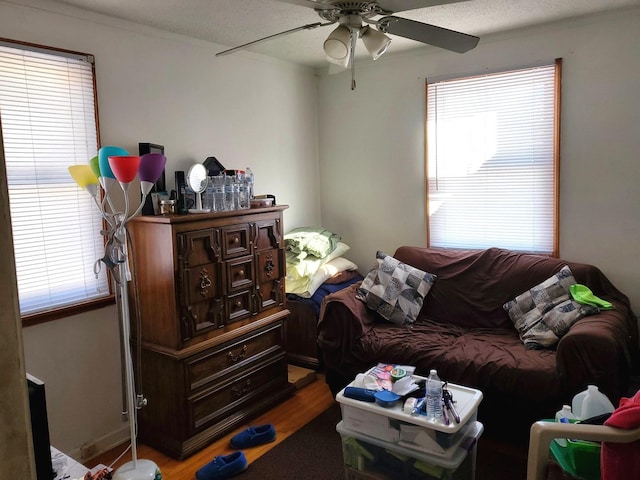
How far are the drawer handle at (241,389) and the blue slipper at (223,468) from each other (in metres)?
0.48

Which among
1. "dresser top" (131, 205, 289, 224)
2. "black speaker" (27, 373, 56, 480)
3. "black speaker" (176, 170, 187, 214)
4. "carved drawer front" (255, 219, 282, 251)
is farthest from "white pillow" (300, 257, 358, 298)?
"black speaker" (27, 373, 56, 480)

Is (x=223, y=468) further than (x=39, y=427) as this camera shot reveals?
Yes

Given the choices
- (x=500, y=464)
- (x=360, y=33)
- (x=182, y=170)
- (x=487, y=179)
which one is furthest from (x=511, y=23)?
(x=500, y=464)

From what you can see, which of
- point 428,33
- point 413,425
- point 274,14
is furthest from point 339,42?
point 413,425

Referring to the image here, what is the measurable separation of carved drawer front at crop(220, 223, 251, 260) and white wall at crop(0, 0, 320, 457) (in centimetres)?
60

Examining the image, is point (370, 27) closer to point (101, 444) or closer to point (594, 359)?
point (594, 359)

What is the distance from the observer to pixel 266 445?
2.82 meters

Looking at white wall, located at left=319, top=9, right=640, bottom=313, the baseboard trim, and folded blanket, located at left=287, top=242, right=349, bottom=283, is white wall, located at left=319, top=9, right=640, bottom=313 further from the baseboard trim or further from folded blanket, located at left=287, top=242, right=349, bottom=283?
the baseboard trim

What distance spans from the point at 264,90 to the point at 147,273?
1.84 m

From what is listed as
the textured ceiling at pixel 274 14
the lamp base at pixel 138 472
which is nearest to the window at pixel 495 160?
the textured ceiling at pixel 274 14

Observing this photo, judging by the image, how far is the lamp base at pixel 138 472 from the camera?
2312mm

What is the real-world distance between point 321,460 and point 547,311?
160 centimetres

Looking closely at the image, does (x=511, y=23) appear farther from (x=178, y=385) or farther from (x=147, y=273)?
(x=178, y=385)

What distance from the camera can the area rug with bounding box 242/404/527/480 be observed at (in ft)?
8.20
